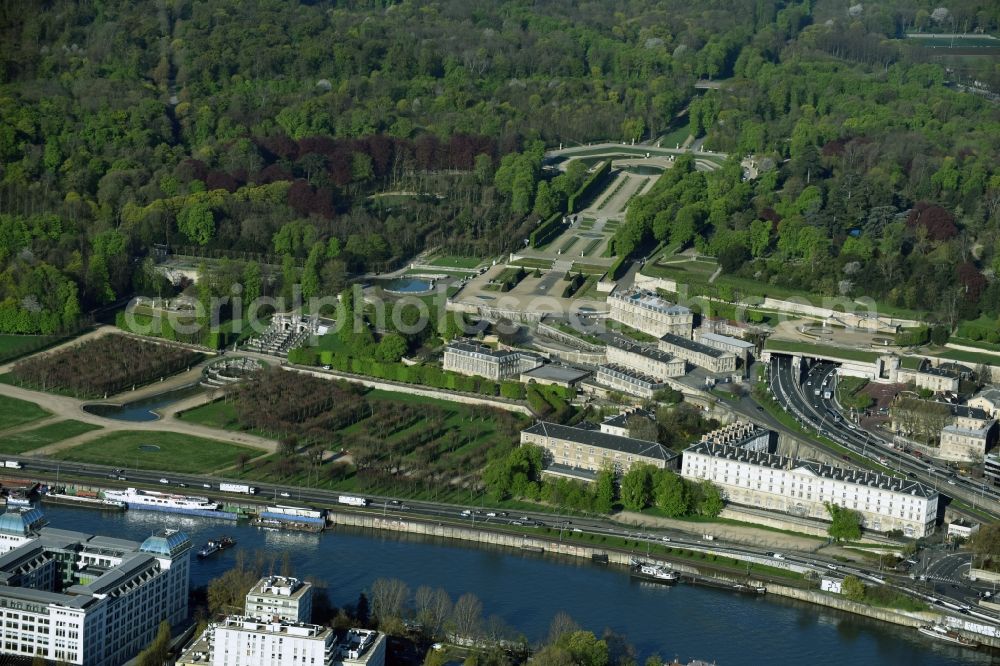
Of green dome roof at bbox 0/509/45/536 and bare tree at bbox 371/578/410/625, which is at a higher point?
green dome roof at bbox 0/509/45/536

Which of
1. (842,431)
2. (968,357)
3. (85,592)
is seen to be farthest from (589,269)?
(85,592)

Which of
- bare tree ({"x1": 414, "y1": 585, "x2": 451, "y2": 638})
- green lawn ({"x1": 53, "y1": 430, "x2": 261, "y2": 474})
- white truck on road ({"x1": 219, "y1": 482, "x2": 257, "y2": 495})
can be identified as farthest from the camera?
green lawn ({"x1": 53, "y1": 430, "x2": 261, "y2": 474})

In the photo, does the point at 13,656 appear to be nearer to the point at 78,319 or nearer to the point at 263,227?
the point at 78,319

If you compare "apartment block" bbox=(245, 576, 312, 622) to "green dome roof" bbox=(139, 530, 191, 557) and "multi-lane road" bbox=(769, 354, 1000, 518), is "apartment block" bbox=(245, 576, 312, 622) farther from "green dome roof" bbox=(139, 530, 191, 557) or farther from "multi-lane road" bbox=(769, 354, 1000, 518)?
"multi-lane road" bbox=(769, 354, 1000, 518)

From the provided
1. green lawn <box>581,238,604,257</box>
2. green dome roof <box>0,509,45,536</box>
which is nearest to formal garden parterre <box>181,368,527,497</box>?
green dome roof <box>0,509,45,536</box>

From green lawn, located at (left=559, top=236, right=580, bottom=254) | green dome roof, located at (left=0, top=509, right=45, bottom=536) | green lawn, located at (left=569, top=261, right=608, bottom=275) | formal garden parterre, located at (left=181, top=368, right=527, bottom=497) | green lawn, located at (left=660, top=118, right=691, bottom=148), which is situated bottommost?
formal garden parterre, located at (left=181, top=368, right=527, bottom=497)

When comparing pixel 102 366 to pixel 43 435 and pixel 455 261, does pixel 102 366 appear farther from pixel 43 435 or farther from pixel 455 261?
pixel 455 261

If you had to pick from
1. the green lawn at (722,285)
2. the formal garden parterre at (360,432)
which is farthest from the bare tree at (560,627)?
the green lawn at (722,285)
